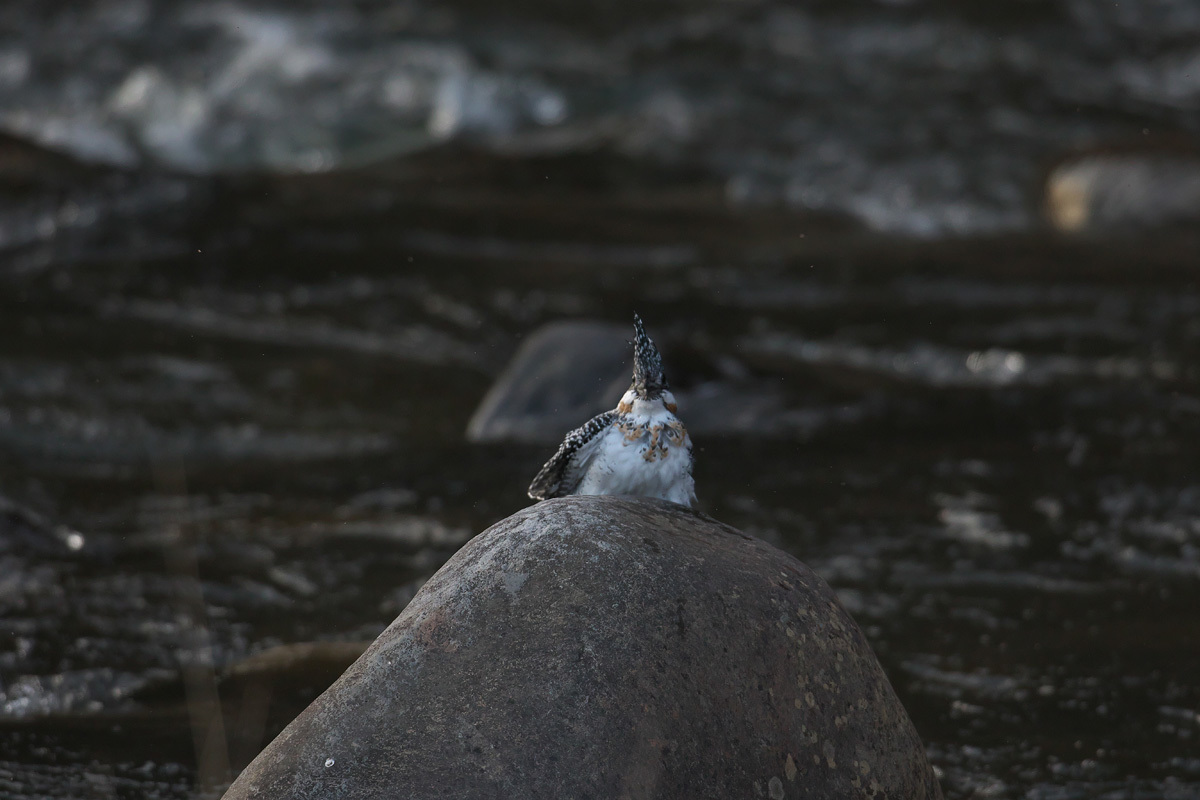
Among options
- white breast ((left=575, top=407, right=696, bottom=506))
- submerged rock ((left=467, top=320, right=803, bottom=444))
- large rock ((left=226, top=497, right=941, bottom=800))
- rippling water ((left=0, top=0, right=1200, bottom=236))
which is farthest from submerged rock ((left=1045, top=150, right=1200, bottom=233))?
large rock ((left=226, top=497, right=941, bottom=800))

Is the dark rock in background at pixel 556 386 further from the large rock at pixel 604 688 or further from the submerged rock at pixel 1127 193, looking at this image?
the submerged rock at pixel 1127 193

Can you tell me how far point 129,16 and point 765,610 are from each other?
62.0 feet

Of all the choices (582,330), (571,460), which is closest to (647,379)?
(571,460)

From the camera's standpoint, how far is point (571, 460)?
4969 millimetres

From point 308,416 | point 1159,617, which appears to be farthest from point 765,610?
point 308,416

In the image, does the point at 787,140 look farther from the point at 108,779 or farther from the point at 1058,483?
the point at 108,779

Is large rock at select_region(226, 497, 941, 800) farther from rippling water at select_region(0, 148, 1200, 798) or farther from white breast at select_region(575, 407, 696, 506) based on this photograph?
rippling water at select_region(0, 148, 1200, 798)

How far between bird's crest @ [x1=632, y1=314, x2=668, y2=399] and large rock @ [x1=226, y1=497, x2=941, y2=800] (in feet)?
2.24

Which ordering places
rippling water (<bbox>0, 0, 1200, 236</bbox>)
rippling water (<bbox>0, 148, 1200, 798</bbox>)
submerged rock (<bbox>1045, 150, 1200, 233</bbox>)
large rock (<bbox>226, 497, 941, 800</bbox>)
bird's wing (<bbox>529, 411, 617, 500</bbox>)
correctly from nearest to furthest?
large rock (<bbox>226, 497, 941, 800</bbox>), bird's wing (<bbox>529, 411, 617, 500</bbox>), rippling water (<bbox>0, 148, 1200, 798</bbox>), submerged rock (<bbox>1045, 150, 1200, 233</bbox>), rippling water (<bbox>0, 0, 1200, 236</bbox>)

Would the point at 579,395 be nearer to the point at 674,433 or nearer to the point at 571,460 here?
the point at 571,460

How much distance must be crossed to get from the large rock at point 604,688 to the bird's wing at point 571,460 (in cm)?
62

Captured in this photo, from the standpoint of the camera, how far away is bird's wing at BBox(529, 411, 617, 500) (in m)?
4.85

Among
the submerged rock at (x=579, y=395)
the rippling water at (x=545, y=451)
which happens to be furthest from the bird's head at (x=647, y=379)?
the submerged rock at (x=579, y=395)

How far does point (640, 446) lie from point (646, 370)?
30cm
